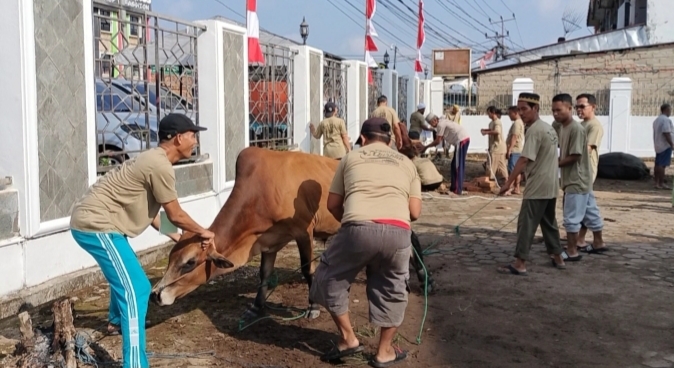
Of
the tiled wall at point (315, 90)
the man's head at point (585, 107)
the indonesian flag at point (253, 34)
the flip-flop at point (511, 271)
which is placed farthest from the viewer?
the tiled wall at point (315, 90)

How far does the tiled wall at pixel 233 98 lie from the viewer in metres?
8.96

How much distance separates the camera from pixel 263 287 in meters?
5.69

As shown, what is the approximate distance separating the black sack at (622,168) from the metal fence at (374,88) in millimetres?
5734

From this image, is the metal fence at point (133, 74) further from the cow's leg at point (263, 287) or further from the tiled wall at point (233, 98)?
the cow's leg at point (263, 287)

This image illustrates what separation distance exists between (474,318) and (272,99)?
256 inches

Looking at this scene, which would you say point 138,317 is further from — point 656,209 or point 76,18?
point 656,209

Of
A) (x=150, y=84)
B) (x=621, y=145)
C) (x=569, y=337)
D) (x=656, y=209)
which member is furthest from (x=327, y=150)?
(x=621, y=145)

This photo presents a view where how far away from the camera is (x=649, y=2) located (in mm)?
28297

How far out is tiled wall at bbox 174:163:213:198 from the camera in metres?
8.11

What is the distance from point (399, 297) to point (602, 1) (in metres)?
39.4

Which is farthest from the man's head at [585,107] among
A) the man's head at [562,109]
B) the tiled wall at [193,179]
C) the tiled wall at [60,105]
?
the tiled wall at [60,105]

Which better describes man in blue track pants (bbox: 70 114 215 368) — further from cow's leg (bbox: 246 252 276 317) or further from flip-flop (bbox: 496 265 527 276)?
flip-flop (bbox: 496 265 527 276)

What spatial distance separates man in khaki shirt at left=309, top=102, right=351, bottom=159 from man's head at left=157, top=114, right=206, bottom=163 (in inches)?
266

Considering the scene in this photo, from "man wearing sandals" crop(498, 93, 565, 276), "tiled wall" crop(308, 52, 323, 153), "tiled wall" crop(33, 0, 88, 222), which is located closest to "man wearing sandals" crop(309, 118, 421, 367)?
"man wearing sandals" crop(498, 93, 565, 276)
